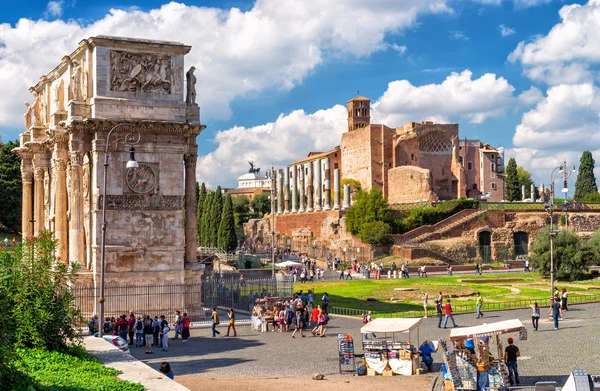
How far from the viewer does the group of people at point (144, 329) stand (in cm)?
2542

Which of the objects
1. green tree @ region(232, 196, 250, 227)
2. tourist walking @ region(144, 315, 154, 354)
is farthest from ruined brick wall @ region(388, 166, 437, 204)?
tourist walking @ region(144, 315, 154, 354)

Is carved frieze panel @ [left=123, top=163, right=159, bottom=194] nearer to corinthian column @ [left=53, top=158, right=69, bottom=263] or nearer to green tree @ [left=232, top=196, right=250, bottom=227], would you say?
corinthian column @ [left=53, top=158, right=69, bottom=263]

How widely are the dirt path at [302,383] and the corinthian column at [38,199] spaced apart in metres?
19.6

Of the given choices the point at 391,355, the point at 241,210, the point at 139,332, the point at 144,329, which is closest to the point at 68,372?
the point at 391,355

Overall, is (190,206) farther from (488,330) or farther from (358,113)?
(358,113)

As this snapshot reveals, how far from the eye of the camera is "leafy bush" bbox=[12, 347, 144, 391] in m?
11.6

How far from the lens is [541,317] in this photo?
109 feet

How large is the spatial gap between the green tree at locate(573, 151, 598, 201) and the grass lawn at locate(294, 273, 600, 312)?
166 feet

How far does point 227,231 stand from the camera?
73.8m

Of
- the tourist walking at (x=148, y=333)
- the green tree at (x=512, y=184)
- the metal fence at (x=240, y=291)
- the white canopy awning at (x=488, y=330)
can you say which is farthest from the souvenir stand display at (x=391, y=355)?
the green tree at (x=512, y=184)

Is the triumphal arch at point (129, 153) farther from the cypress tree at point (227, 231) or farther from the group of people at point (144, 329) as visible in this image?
the cypress tree at point (227, 231)

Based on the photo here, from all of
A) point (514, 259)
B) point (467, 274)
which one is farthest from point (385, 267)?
point (514, 259)

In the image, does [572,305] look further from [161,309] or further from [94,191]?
[94,191]

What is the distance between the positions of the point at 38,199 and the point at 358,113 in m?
86.3
